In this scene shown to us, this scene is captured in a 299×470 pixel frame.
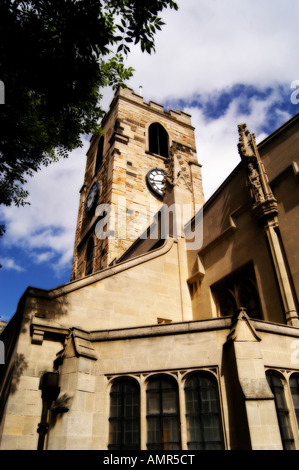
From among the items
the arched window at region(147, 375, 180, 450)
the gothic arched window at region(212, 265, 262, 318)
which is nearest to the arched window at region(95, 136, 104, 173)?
the gothic arched window at region(212, 265, 262, 318)

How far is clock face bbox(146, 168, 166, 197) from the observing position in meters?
24.8

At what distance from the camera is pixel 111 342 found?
308 inches

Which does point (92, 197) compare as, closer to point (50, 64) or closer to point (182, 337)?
point (50, 64)

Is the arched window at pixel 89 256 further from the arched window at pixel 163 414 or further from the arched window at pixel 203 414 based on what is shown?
the arched window at pixel 203 414

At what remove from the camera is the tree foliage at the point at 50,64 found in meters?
7.30

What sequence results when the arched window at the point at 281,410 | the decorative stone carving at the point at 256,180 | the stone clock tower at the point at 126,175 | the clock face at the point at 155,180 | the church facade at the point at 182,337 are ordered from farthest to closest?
the clock face at the point at 155,180 → the stone clock tower at the point at 126,175 → the decorative stone carving at the point at 256,180 → the church facade at the point at 182,337 → the arched window at the point at 281,410

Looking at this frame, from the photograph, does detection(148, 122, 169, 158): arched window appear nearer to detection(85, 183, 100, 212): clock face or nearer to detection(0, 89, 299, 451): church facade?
detection(85, 183, 100, 212): clock face

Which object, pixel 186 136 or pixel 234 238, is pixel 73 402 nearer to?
pixel 234 238

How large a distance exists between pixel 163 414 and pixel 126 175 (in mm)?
18883

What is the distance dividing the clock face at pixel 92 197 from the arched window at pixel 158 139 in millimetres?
5303

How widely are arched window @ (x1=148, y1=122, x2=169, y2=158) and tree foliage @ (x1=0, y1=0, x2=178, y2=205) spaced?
61.2ft

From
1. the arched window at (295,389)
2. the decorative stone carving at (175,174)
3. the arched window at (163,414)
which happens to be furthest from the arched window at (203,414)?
the decorative stone carving at (175,174)

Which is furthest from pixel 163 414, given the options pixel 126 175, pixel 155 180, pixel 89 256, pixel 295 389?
pixel 155 180

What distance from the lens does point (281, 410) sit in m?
6.61
